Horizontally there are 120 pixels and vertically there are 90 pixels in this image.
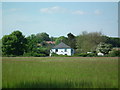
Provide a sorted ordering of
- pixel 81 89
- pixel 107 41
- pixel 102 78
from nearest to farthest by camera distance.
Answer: pixel 81 89 → pixel 102 78 → pixel 107 41

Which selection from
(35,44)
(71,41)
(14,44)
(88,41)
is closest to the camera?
(14,44)

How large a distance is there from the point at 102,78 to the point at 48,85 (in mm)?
1713

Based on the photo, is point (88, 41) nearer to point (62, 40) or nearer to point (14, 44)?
point (14, 44)

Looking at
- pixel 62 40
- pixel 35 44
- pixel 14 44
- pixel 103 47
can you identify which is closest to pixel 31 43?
pixel 35 44

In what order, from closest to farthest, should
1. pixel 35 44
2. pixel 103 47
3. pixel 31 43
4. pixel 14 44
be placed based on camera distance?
pixel 14 44, pixel 31 43, pixel 103 47, pixel 35 44

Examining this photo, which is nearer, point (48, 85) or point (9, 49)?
point (48, 85)

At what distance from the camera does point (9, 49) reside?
1992 centimetres

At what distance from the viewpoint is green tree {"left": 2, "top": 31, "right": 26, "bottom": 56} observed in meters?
19.7

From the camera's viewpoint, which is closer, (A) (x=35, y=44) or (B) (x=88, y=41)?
(B) (x=88, y=41)

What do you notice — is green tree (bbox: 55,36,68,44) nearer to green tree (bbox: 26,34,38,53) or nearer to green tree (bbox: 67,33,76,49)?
green tree (bbox: 67,33,76,49)

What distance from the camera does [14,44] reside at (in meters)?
20.4

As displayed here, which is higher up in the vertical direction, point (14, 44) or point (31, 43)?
point (31, 43)

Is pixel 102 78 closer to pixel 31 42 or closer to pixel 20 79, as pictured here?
pixel 20 79

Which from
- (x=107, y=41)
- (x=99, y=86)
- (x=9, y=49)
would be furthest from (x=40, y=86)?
(x=107, y=41)
